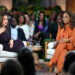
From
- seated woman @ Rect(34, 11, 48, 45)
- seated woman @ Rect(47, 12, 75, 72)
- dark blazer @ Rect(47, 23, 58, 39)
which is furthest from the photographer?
seated woman @ Rect(34, 11, 48, 45)

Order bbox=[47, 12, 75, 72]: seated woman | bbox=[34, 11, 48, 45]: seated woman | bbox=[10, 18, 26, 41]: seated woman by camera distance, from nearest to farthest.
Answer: bbox=[47, 12, 75, 72]: seated woman < bbox=[10, 18, 26, 41]: seated woman < bbox=[34, 11, 48, 45]: seated woman

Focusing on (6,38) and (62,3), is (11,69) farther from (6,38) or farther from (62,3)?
(62,3)

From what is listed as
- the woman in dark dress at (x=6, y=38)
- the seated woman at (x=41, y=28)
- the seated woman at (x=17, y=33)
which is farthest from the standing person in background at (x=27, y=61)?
the seated woman at (x=41, y=28)

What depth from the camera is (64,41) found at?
699 cm

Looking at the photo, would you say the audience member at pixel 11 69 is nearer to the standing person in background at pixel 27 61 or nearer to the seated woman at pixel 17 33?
the standing person in background at pixel 27 61

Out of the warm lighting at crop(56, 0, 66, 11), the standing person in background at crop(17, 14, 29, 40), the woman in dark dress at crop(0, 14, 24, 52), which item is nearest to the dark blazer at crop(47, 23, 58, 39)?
the standing person in background at crop(17, 14, 29, 40)

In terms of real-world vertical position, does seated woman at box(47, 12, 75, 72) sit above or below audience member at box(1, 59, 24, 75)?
below

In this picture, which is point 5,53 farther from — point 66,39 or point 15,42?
point 66,39

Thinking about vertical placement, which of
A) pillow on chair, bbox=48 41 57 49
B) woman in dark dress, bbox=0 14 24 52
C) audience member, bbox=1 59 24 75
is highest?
audience member, bbox=1 59 24 75

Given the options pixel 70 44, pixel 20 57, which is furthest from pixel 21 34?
pixel 20 57

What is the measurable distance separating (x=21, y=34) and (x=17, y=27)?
0.33m

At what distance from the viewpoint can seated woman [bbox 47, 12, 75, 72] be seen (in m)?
6.71

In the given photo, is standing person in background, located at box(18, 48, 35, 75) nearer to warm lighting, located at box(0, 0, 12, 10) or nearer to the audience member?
the audience member

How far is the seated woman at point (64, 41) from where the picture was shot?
6705 millimetres
